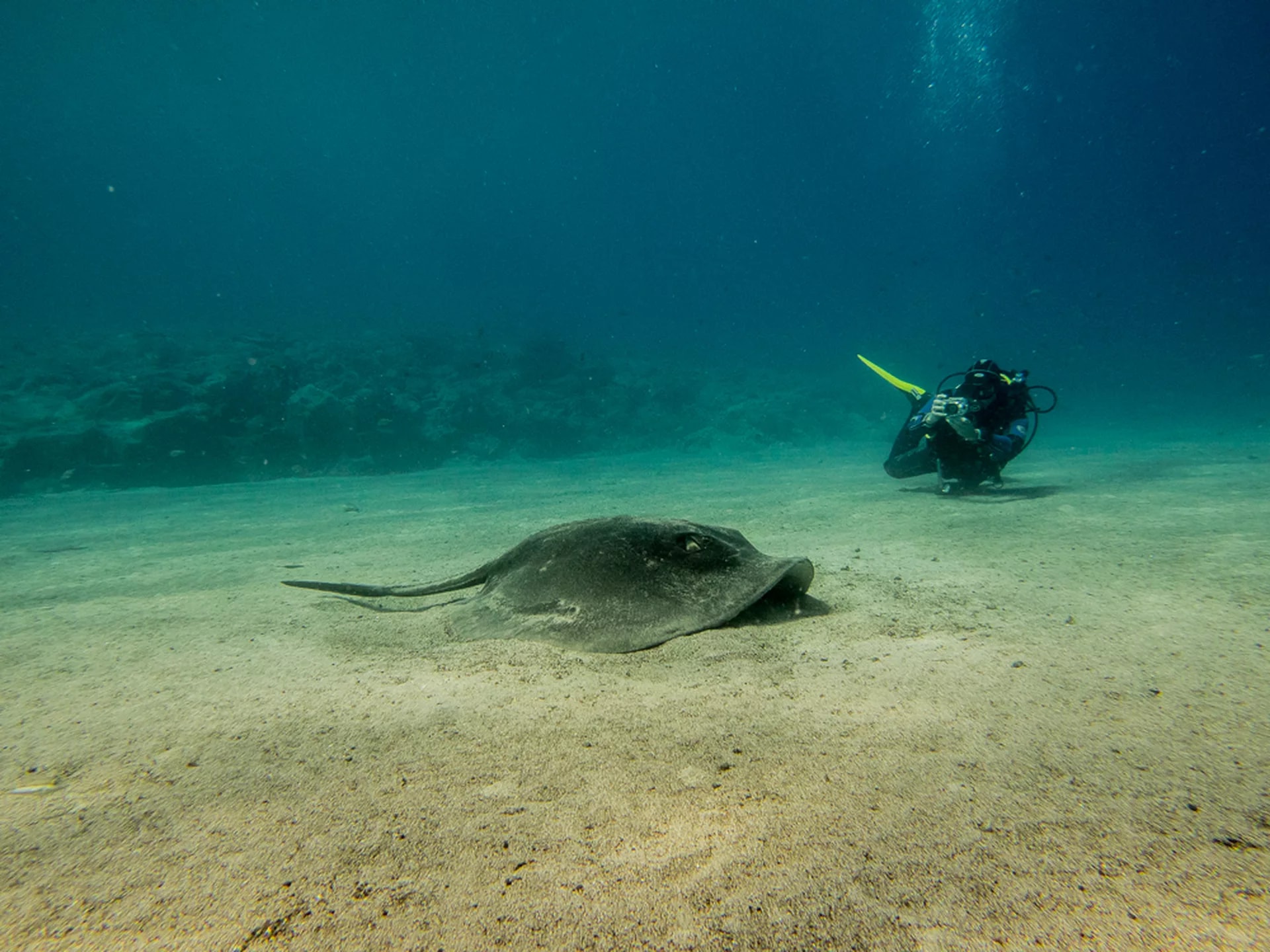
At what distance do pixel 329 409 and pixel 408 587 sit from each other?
17.8 m

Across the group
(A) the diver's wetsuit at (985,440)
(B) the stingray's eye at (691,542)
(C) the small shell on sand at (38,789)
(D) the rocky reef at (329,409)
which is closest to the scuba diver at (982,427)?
(A) the diver's wetsuit at (985,440)

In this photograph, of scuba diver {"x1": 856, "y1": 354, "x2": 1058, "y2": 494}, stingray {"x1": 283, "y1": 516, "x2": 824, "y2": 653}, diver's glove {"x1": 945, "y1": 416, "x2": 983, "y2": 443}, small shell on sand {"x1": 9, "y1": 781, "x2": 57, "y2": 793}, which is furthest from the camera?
scuba diver {"x1": 856, "y1": 354, "x2": 1058, "y2": 494}

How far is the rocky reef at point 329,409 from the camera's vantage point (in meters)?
16.3

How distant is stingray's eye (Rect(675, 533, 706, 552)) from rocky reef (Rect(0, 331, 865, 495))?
1776cm

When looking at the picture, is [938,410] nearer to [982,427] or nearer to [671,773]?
[982,427]

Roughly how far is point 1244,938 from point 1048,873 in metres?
0.34

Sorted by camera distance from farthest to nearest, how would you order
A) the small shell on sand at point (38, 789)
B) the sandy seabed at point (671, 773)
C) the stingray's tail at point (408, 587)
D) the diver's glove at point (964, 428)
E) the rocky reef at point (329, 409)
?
1. the rocky reef at point (329, 409)
2. the diver's glove at point (964, 428)
3. the stingray's tail at point (408, 587)
4. the small shell on sand at point (38, 789)
5. the sandy seabed at point (671, 773)

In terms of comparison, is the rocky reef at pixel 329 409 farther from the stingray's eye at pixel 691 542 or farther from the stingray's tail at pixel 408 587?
the stingray's eye at pixel 691 542

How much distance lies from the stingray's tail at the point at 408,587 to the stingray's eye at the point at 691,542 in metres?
1.71

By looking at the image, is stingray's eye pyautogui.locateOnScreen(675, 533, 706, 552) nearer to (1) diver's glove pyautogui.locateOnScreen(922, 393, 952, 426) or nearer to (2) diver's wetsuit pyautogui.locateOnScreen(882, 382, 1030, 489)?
(1) diver's glove pyautogui.locateOnScreen(922, 393, 952, 426)

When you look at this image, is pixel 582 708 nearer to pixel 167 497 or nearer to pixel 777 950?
pixel 777 950

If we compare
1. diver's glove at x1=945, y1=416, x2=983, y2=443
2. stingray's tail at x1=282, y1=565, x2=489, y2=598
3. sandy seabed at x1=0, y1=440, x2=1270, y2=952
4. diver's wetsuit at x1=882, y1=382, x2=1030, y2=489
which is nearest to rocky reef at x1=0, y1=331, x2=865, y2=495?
sandy seabed at x1=0, y1=440, x2=1270, y2=952

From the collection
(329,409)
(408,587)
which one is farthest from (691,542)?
(329,409)

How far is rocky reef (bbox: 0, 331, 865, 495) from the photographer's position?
16297mm
